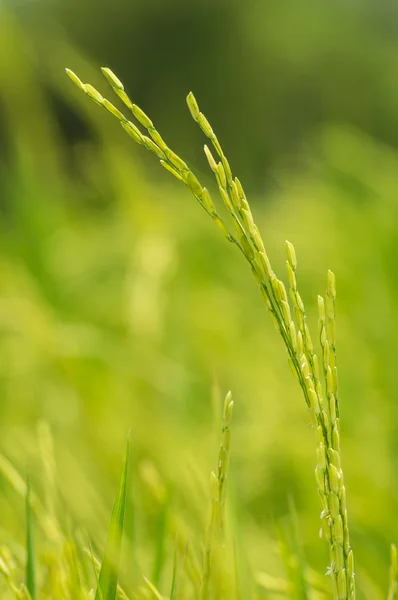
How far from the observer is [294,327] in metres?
0.23

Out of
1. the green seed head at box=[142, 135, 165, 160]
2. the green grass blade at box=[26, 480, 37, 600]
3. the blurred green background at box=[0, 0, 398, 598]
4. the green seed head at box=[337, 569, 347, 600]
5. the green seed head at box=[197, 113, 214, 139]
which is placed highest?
the blurred green background at box=[0, 0, 398, 598]

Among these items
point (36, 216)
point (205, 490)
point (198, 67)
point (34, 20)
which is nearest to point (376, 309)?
point (205, 490)

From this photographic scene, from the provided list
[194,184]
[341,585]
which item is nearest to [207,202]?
[194,184]

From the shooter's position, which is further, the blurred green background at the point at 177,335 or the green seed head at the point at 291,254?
the blurred green background at the point at 177,335

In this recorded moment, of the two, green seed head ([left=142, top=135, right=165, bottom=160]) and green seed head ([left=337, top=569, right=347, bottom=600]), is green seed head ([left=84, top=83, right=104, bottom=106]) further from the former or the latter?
green seed head ([left=337, top=569, right=347, bottom=600])

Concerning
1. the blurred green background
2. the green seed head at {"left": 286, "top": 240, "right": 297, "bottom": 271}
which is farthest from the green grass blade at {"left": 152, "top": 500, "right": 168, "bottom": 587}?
the green seed head at {"left": 286, "top": 240, "right": 297, "bottom": 271}

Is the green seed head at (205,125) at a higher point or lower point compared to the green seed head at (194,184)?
higher

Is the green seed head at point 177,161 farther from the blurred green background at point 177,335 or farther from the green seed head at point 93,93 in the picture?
the blurred green background at point 177,335

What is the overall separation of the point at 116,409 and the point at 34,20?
15.4 ft

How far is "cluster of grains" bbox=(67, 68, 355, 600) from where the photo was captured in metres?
0.23

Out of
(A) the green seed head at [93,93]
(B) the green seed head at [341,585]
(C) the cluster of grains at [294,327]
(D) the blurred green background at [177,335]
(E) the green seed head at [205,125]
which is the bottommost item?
(B) the green seed head at [341,585]

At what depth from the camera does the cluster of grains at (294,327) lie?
23 cm

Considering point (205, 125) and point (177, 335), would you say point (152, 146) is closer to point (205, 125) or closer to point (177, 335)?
point (205, 125)

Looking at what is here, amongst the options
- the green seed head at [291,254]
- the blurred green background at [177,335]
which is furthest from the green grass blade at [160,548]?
the green seed head at [291,254]
